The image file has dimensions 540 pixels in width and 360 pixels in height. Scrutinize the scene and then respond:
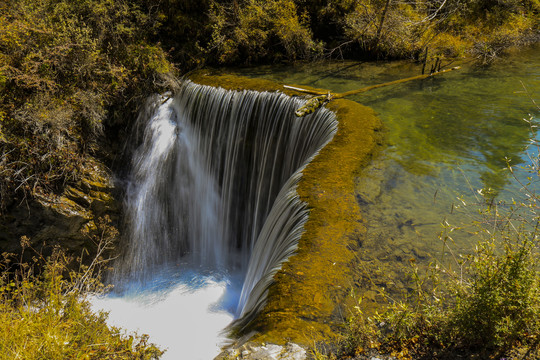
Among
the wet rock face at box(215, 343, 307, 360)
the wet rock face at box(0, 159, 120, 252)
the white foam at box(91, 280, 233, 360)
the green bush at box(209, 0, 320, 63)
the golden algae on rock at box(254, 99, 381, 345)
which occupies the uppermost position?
the green bush at box(209, 0, 320, 63)

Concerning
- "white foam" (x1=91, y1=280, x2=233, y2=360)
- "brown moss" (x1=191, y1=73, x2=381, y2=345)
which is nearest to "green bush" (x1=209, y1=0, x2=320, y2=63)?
"brown moss" (x1=191, y1=73, x2=381, y2=345)

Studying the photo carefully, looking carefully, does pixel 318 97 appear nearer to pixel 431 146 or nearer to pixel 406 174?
pixel 431 146

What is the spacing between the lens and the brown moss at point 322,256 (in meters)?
3.00

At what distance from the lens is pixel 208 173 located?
9.20 m

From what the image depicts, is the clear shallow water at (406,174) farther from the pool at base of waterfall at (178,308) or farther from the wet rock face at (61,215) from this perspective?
the wet rock face at (61,215)

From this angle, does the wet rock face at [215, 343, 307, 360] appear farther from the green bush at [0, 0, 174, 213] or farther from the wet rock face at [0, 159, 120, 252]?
the green bush at [0, 0, 174, 213]

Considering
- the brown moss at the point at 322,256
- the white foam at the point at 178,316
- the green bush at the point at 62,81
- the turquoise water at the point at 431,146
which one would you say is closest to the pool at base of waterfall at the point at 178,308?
the white foam at the point at 178,316

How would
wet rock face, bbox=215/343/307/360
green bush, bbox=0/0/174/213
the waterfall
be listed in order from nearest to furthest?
wet rock face, bbox=215/343/307/360
green bush, bbox=0/0/174/213
the waterfall

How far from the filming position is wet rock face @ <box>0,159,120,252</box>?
7559 mm

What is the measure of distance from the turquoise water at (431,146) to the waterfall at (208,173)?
1.80 m

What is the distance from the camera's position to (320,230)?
13.3 feet

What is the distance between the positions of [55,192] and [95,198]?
841mm

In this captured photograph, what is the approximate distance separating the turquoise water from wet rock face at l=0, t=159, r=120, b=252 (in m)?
5.07

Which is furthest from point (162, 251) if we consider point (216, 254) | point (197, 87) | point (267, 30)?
point (267, 30)
